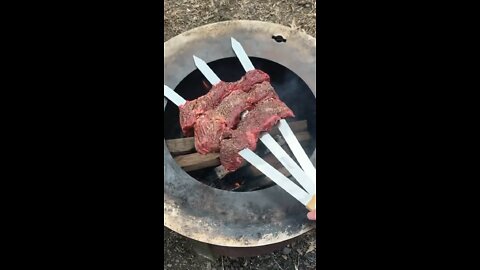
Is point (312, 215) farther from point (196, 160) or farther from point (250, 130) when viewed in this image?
point (196, 160)

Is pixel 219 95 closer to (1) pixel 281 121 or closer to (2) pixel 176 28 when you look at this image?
(1) pixel 281 121

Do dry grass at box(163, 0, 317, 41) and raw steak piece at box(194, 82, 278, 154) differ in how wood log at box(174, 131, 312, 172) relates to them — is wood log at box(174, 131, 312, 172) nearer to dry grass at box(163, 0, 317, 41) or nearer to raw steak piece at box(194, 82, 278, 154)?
raw steak piece at box(194, 82, 278, 154)

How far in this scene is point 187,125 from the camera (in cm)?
282

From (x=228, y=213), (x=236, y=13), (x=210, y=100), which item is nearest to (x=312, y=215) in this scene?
(x=228, y=213)

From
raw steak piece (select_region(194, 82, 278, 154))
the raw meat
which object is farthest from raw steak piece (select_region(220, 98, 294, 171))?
the raw meat

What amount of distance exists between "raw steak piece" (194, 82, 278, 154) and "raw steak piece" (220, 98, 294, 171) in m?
0.05

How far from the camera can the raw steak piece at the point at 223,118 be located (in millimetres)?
2770

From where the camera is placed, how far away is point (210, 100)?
287 centimetres

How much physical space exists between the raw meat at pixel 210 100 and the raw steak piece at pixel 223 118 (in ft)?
0.12

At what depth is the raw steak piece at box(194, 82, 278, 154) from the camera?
9.09 feet

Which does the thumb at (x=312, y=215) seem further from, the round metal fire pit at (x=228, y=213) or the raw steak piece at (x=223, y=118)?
the raw steak piece at (x=223, y=118)

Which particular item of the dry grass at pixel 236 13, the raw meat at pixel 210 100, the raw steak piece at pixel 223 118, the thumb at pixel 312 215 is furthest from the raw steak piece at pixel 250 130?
the dry grass at pixel 236 13

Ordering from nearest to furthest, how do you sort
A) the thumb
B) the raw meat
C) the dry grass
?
the thumb < the raw meat < the dry grass
